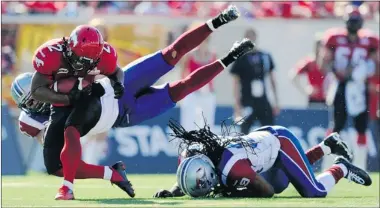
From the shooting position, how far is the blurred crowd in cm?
1636

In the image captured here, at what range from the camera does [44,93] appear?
8.75m

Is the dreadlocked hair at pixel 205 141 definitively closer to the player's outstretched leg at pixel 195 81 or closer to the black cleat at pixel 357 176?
the player's outstretched leg at pixel 195 81

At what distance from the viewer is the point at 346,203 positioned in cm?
819

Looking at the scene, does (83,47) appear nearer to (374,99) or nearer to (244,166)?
(244,166)

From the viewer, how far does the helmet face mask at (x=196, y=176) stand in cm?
832

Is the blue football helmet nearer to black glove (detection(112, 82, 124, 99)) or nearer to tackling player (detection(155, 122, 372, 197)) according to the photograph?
black glove (detection(112, 82, 124, 99))

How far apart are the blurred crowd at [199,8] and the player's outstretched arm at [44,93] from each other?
736cm

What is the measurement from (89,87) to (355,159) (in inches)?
227

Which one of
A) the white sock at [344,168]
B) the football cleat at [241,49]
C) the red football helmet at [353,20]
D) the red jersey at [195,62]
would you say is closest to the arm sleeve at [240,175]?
the white sock at [344,168]

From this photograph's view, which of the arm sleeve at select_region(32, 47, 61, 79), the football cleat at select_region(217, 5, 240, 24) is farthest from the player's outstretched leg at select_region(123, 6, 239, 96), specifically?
the arm sleeve at select_region(32, 47, 61, 79)

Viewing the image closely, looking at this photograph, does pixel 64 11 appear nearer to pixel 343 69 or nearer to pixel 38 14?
pixel 38 14

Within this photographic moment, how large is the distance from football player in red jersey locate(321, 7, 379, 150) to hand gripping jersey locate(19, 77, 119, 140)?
190 inches

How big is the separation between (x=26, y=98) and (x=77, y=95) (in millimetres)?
772

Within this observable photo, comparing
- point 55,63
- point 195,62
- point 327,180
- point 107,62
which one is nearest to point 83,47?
point 55,63
